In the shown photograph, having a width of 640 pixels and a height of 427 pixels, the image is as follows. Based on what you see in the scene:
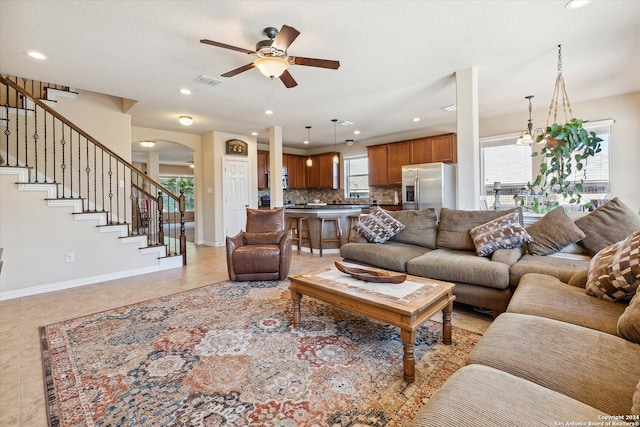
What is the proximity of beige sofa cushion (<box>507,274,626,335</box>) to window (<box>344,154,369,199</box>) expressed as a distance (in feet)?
20.5

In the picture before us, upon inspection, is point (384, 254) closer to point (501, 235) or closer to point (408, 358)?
point (501, 235)

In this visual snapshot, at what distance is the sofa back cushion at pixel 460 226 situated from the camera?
3080mm

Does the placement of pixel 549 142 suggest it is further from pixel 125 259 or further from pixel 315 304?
pixel 125 259

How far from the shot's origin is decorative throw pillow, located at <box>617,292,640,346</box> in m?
1.17

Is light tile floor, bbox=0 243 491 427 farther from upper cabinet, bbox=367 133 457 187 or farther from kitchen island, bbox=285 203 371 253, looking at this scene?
upper cabinet, bbox=367 133 457 187

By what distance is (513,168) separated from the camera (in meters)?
5.47

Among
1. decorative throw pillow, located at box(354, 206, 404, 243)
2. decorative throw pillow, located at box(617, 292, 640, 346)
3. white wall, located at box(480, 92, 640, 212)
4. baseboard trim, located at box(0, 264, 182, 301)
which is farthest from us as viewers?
white wall, located at box(480, 92, 640, 212)

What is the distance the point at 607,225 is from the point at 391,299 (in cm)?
215

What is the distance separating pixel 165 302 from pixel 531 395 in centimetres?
317

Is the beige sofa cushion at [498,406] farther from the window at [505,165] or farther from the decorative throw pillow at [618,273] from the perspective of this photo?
the window at [505,165]

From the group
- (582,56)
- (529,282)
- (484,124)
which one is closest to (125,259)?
(529,282)

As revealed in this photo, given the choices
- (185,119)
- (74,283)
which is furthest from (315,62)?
(74,283)

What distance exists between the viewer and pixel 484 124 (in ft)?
18.9

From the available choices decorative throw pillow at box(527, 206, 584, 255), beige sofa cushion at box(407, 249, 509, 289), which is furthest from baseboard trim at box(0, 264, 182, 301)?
decorative throw pillow at box(527, 206, 584, 255)
